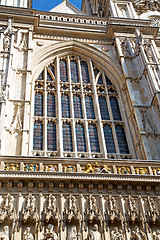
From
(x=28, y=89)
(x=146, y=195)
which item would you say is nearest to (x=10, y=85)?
(x=28, y=89)

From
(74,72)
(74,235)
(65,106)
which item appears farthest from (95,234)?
(74,72)

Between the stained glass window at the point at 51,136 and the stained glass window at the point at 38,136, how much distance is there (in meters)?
0.31

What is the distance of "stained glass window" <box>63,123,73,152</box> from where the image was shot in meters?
14.9

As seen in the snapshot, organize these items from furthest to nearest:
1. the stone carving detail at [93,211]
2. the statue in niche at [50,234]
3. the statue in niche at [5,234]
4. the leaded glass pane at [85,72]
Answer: the leaded glass pane at [85,72] → the stone carving detail at [93,211] → the statue in niche at [50,234] → the statue in niche at [5,234]

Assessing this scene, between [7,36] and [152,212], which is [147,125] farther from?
[7,36]

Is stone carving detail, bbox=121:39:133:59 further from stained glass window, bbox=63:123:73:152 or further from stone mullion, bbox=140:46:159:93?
stained glass window, bbox=63:123:73:152

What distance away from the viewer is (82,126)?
16.0 m

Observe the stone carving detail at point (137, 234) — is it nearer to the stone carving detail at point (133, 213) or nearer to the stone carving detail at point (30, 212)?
the stone carving detail at point (133, 213)

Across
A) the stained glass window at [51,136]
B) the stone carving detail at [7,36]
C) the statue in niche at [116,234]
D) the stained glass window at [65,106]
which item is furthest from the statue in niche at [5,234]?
the stone carving detail at [7,36]

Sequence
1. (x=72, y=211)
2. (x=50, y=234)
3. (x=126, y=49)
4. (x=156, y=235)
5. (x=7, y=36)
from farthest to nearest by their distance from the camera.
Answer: (x=126, y=49) < (x=7, y=36) < (x=72, y=211) < (x=156, y=235) < (x=50, y=234)

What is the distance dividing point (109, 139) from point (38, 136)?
314cm

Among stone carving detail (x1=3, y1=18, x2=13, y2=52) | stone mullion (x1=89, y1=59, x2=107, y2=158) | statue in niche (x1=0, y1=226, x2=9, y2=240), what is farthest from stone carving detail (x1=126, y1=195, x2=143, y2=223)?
stone carving detail (x1=3, y1=18, x2=13, y2=52)

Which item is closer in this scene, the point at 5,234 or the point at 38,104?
the point at 5,234

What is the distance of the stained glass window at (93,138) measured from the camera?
15140 mm
